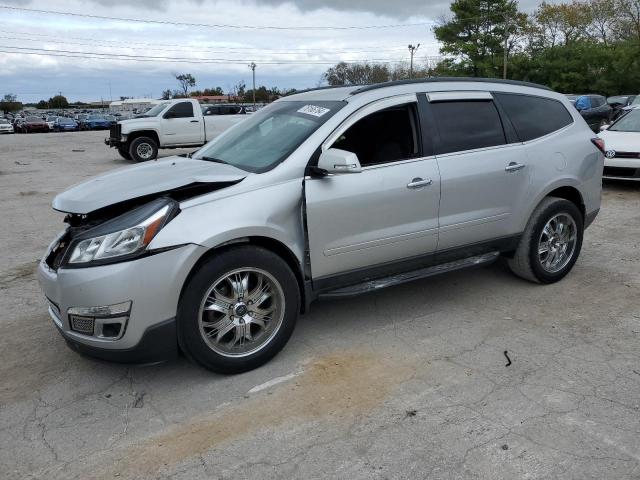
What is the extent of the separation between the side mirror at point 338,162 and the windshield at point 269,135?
292 millimetres

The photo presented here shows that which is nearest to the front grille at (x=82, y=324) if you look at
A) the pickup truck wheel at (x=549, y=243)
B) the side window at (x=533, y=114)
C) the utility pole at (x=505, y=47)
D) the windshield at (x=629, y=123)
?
the pickup truck wheel at (x=549, y=243)

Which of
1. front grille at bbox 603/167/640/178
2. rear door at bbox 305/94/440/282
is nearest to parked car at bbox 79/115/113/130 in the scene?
front grille at bbox 603/167/640/178

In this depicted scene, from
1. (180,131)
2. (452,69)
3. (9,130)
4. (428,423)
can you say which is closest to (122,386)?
(428,423)

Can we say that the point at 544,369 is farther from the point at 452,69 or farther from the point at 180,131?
the point at 452,69

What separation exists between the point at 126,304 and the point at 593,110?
818 inches

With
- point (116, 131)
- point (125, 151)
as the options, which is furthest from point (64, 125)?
point (125, 151)

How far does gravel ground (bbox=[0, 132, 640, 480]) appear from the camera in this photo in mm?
2715

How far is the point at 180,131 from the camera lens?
1755 centimetres

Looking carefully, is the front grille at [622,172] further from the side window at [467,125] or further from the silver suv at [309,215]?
the side window at [467,125]

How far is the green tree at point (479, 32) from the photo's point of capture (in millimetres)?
53125

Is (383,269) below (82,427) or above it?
above

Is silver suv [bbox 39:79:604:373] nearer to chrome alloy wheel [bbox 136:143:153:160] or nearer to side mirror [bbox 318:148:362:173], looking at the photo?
side mirror [bbox 318:148:362:173]

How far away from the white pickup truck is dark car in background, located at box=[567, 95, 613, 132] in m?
11.9

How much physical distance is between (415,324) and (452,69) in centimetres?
5547
